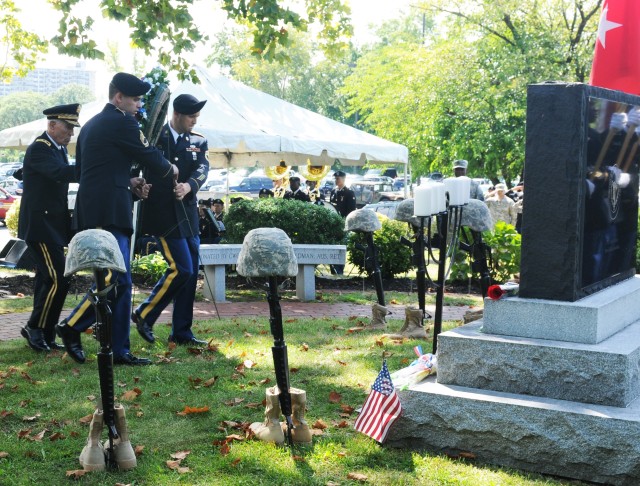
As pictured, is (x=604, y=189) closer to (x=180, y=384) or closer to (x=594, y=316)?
(x=594, y=316)

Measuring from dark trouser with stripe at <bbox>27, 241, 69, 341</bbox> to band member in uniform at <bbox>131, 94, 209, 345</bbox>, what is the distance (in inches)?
27.0

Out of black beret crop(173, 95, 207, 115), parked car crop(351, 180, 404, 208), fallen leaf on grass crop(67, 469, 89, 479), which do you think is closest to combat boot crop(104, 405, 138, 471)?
fallen leaf on grass crop(67, 469, 89, 479)

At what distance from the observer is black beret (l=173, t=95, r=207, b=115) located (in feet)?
25.7

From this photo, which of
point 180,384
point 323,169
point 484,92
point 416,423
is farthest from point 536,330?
point 484,92

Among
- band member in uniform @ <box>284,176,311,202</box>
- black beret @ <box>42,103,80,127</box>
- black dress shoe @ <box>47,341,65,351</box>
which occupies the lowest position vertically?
black dress shoe @ <box>47,341,65,351</box>

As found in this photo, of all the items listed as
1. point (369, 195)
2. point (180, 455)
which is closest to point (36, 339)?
point (180, 455)

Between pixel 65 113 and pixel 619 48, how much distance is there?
501 centimetres

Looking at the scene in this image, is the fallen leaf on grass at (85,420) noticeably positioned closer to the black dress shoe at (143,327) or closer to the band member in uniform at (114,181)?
the band member in uniform at (114,181)

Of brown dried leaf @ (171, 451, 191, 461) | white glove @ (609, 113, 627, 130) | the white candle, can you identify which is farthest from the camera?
the white candle

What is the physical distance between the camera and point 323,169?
22031mm

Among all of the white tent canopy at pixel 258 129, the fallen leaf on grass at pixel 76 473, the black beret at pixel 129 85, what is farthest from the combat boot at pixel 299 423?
the white tent canopy at pixel 258 129

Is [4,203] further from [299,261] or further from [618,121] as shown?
[618,121]

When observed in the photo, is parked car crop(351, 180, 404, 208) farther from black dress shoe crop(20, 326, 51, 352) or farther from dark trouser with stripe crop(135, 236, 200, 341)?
black dress shoe crop(20, 326, 51, 352)

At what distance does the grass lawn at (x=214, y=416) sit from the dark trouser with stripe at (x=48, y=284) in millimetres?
308
